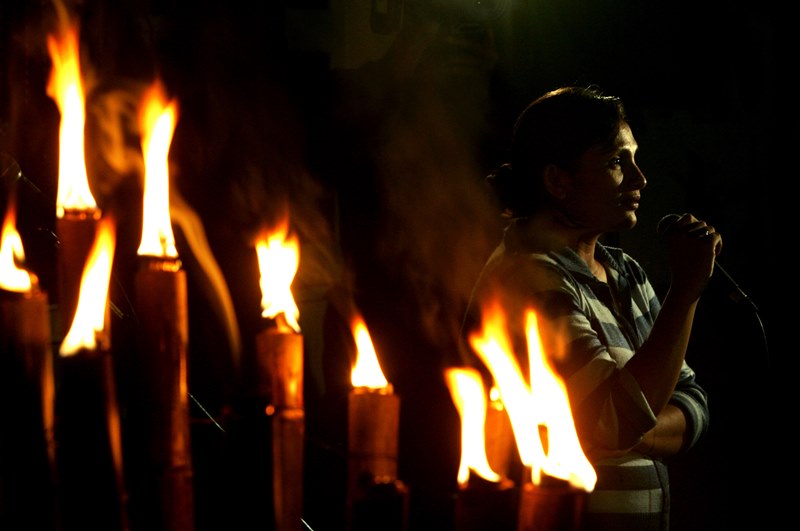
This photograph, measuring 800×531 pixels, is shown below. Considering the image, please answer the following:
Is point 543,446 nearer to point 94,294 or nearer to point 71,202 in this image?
point 94,294

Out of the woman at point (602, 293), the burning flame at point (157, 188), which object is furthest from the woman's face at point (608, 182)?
the burning flame at point (157, 188)

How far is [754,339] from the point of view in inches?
183

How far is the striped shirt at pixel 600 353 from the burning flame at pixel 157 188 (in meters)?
1.14

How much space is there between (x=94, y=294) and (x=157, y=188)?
28 cm

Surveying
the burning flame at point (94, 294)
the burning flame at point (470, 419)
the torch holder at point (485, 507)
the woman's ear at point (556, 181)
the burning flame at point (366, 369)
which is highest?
the woman's ear at point (556, 181)

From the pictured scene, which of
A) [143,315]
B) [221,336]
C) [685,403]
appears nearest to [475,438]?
[143,315]

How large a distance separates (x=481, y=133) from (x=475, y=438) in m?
2.86

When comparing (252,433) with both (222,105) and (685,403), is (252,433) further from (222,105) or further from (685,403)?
(222,105)

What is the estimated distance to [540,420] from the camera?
4.46 ft

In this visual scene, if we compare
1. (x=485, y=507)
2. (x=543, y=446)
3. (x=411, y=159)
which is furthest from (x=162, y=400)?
(x=411, y=159)

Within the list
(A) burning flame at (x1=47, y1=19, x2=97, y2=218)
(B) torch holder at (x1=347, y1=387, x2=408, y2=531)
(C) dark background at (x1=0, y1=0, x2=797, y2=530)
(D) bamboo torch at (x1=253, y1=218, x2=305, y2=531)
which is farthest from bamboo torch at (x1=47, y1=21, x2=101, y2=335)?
(C) dark background at (x1=0, y1=0, x2=797, y2=530)

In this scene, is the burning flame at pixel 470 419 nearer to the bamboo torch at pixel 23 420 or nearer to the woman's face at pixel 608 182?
the bamboo torch at pixel 23 420

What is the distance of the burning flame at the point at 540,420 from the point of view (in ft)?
3.68

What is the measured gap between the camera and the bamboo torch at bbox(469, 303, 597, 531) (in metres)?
1.02
